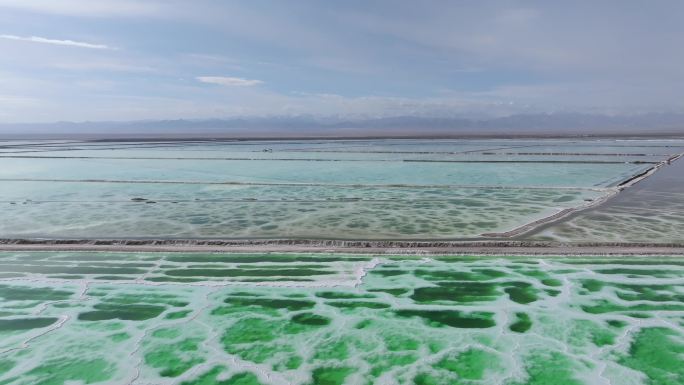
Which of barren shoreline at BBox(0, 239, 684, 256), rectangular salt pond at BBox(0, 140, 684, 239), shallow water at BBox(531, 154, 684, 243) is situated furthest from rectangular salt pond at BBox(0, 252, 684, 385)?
rectangular salt pond at BBox(0, 140, 684, 239)

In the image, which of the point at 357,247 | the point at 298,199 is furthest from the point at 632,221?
the point at 298,199

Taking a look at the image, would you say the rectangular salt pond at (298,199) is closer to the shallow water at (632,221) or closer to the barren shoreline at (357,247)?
the barren shoreline at (357,247)

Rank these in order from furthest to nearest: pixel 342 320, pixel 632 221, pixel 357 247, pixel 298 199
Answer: pixel 298 199
pixel 632 221
pixel 357 247
pixel 342 320

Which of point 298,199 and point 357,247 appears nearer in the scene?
point 357,247

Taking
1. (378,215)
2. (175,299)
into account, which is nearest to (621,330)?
(175,299)

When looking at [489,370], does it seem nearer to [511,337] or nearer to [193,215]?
[511,337]

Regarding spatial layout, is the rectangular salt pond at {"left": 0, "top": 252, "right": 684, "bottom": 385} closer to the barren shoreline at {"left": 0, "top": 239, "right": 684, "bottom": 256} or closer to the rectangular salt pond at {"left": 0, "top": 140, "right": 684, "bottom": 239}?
the barren shoreline at {"left": 0, "top": 239, "right": 684, "bottom": 256}

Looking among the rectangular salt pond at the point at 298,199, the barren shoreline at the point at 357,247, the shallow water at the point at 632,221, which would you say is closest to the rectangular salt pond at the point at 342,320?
the barren shoreline at the point at 357,247

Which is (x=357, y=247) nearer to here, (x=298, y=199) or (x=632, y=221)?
(x=298, y=199)
